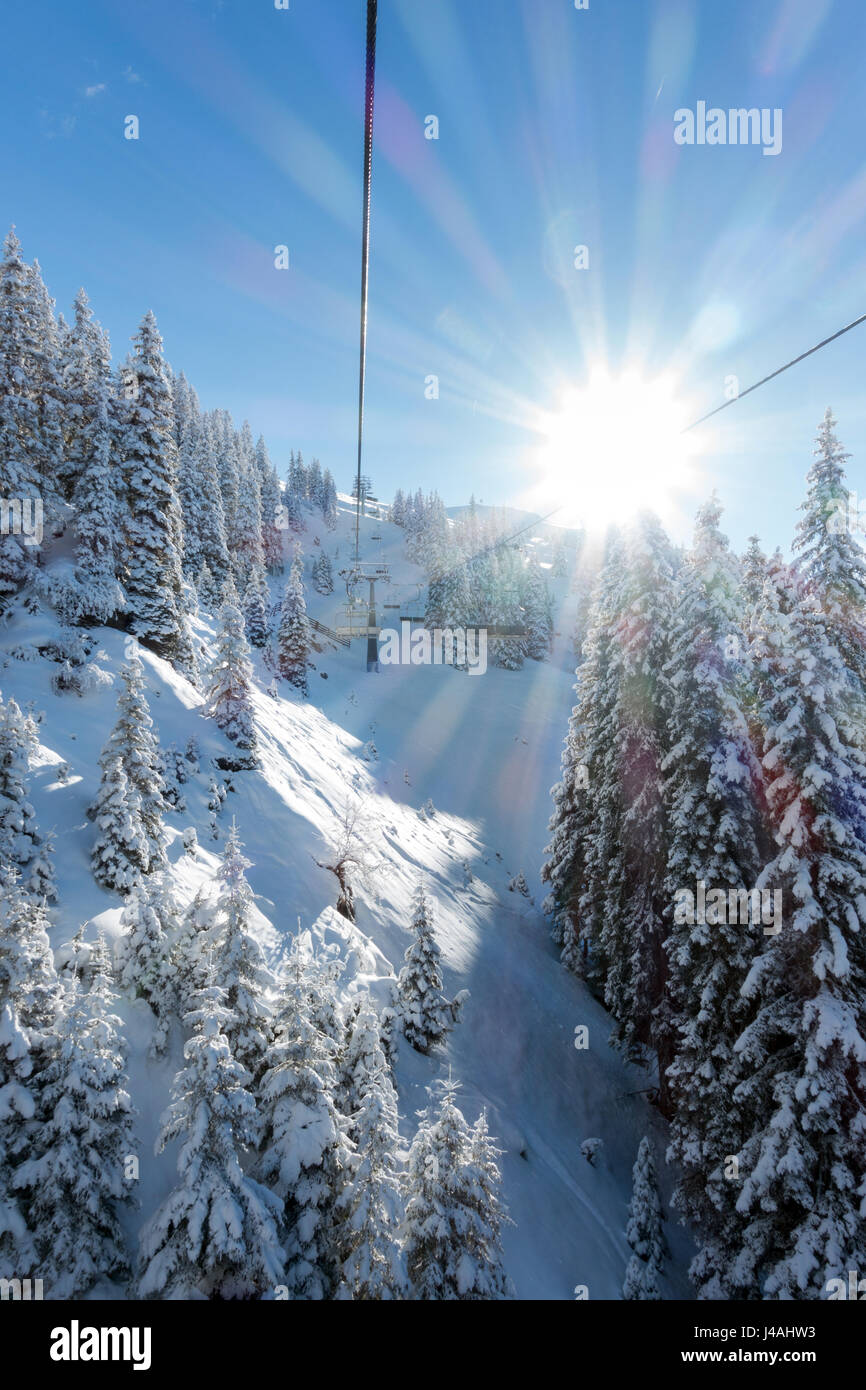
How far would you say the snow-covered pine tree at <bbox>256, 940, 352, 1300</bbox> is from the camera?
7.73 metres

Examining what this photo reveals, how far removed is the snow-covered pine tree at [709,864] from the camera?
12.5 m

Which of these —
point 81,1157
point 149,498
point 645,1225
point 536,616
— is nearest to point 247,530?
point 149,498

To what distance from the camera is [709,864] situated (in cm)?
1427

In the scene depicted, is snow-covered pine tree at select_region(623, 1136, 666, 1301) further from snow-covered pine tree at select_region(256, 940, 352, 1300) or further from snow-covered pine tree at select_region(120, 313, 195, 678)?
snow-covered pine tree at select_region(120, 313, 195, 678)

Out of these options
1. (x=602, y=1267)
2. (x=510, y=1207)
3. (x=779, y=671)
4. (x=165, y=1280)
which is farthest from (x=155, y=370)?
(x=602, y=1267)

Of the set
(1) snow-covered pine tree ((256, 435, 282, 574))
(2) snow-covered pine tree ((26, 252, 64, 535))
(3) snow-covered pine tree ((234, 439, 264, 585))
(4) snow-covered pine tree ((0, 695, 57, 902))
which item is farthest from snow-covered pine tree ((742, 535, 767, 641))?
(1) snow-covered pine tree ((256, 435, 282, 574))

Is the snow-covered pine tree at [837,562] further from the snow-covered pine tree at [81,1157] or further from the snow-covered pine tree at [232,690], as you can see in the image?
the snow-covered pine tree at [232,690]

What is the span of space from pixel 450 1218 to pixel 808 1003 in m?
7.56

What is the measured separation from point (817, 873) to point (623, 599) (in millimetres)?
10899

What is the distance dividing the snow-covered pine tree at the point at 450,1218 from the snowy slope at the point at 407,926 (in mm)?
3797

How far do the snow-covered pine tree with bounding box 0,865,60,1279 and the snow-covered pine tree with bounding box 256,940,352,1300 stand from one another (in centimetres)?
289

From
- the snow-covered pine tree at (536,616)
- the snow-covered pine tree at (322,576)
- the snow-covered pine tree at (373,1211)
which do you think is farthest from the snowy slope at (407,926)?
the snow-covered pine tree at (322,576)
